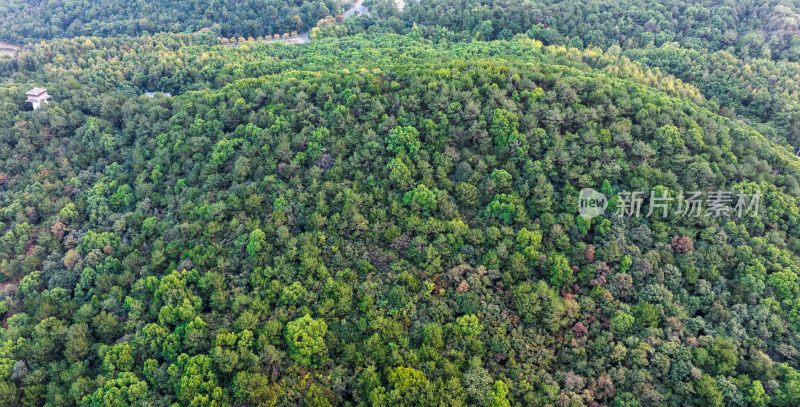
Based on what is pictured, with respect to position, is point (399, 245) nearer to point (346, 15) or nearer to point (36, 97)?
point (36, 97)

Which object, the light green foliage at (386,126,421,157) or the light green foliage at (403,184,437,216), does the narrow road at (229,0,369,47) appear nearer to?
the light green foliage at (386,126,421,157)

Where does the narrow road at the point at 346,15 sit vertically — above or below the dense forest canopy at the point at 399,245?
above

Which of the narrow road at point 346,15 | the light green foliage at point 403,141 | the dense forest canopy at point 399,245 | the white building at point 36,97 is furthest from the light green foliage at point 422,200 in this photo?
the narrow road at point 346,15

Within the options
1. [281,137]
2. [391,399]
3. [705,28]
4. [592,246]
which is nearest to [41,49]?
[281,137]

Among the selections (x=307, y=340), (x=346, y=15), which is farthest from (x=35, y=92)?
(x=346, y=15)

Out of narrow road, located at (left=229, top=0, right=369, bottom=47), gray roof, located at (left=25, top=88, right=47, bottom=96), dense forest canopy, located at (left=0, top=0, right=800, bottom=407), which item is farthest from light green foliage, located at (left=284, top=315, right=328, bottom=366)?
narrow road, located at (left=229, top=0, right=369, bottom=47)

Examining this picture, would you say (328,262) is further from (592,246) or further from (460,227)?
(592,246)

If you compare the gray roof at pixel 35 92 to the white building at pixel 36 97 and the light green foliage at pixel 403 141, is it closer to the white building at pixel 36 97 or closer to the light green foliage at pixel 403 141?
the white building at pixel 36 97
